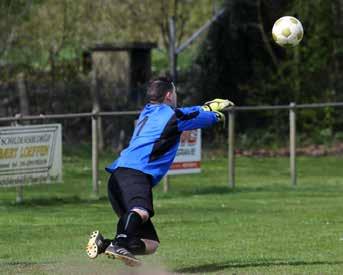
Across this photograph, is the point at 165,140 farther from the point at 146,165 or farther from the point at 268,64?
the point at 268,64

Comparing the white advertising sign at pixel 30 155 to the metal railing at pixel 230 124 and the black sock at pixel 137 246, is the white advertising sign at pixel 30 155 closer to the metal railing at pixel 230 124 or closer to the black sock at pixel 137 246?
the metal railing at pixel 230 124

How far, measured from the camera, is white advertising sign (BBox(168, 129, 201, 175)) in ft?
57.4

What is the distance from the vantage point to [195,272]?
9.45 metres

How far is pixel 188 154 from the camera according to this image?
57.9 ft

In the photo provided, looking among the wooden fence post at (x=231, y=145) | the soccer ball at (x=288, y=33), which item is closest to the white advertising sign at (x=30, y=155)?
the wooden fence post at (x=231, y=145)

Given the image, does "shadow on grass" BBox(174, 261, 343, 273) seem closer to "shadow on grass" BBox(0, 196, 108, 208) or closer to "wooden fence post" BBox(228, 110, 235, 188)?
"shadow on grass" BBox(0, 196, 108, 208)

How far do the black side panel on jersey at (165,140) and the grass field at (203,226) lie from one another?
1.18 metres

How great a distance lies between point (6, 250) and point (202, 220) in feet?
11.4

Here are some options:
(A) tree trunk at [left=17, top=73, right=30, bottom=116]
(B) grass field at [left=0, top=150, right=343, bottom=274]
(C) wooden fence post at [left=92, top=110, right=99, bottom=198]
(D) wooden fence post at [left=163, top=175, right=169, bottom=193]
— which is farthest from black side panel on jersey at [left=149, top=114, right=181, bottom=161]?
(A) tree trunk at [left=17, top=73, right=30, bottom=116]

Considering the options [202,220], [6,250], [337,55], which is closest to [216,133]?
[337,55]

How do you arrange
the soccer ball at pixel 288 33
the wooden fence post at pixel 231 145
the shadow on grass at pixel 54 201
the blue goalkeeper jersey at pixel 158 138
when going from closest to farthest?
the blue goalkeeper jersey at pixel 158 138 < the soccer ball at pixel 288 33 < the shadow on grass at pixel 54 201 < the wooden fence post at pixel 231 145

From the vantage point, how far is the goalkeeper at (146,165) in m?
8.83

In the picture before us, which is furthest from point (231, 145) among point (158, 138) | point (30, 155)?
point (158, 138)

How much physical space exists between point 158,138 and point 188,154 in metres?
8.62
